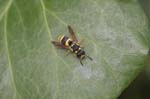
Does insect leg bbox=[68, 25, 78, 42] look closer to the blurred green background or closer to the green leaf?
the green leaf

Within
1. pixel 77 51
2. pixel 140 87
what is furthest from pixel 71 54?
pixel 140 87

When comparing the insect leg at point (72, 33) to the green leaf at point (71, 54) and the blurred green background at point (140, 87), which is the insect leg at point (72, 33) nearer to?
the green leaf at point (71, 54)

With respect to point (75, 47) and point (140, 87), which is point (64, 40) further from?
point (140, 87)

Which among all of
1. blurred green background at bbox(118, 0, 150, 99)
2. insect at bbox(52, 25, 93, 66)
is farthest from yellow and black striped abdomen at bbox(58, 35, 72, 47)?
blurred green background at bbox(118, 0, 150, 99)

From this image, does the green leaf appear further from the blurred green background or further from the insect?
the blurred green background

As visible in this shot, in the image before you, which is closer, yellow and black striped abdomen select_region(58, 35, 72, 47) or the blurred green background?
yellow and black striped abdomen select_region(58, 35, 72, 47)

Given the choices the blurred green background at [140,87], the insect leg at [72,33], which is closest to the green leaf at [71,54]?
the insect leg at [72,33]

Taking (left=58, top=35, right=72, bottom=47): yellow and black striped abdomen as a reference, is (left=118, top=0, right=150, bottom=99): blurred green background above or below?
below

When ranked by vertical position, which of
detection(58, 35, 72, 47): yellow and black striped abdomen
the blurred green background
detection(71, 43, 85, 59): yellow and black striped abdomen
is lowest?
the blurred green background

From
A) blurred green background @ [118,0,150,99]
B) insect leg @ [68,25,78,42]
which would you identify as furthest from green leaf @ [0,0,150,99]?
blurred green background @ [118,0,150,99]
